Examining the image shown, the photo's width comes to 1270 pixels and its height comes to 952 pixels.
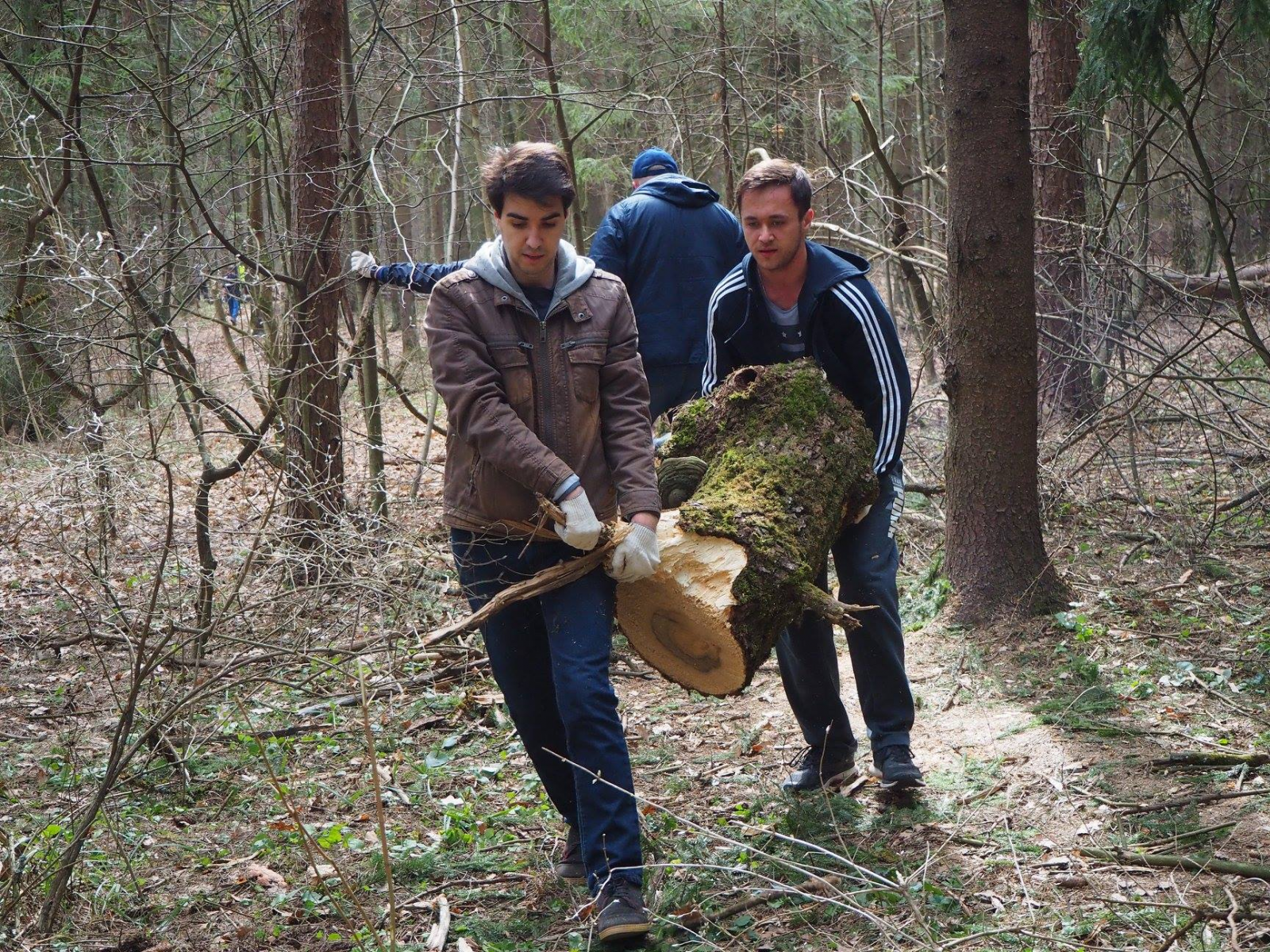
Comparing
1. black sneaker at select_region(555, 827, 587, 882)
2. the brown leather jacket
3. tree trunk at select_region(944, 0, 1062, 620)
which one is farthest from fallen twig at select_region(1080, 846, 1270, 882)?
tree trunk at select_region(944, 0, 1062, 620)

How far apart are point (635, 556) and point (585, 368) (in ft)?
1.97

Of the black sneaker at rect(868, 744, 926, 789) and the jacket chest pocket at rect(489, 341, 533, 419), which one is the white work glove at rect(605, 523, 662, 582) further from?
the black sneaker at rect(868, 744, 926, 789)

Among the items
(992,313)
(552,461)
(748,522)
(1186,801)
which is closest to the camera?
(552,461)

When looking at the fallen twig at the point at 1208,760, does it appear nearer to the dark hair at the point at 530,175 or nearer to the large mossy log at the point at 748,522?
the large mossy log at the point at 748,522

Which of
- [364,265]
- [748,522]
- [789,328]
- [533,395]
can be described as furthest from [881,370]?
[364,265]

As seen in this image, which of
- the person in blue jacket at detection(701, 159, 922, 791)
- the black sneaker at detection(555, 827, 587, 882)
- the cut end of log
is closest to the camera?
the cut end of log

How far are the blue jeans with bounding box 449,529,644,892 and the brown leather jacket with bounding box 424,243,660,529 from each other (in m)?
0.18

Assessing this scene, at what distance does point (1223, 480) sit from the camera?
297 inches

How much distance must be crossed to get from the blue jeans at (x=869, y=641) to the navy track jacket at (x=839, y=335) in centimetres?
23

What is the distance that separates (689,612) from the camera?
3492 millimetres

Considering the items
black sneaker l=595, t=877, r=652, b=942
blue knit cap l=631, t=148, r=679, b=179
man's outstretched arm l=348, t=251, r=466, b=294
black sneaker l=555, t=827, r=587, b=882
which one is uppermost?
blue knit cap l=631, t=148, r=679, b=179

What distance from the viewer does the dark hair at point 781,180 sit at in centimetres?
385

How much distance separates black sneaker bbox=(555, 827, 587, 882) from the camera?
3.61m

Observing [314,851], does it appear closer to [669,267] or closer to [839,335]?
[839,335]
